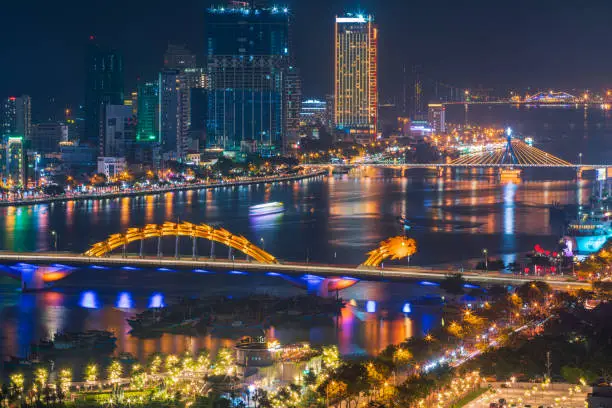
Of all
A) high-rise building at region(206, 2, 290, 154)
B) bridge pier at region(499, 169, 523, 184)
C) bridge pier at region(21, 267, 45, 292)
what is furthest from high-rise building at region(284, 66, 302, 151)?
bridge pier at region(21, 267, 45, 292)

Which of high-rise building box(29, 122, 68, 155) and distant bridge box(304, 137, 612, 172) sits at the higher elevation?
high-rise building box(29, 122, 68, 155)

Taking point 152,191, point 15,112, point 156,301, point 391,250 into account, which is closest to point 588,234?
point 391,250

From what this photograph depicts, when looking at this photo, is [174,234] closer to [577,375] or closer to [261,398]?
[261,398]

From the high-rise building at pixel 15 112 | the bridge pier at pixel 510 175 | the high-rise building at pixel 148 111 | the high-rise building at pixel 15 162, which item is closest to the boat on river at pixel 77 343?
the high-rise building at pixel 15 162

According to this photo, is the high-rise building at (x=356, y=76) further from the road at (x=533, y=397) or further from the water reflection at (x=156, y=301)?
the road at (x=533, y=397)

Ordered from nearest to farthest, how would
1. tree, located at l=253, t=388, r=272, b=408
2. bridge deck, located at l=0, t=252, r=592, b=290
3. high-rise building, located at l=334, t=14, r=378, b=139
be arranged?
1. tree, located at l=253, t=388, r=272, b=408
2. bridge deck, located at l=0, t=252, r=592, b=290
3. high-rise building, located at l=334, t=14, r=378, b=139

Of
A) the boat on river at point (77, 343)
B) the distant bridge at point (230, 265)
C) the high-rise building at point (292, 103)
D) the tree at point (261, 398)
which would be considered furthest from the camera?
the high-rise building at point (292, 103)

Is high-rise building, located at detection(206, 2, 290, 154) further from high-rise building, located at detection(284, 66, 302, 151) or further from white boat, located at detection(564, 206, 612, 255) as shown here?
white boat, located at detection(564, 206, 612, 255)
